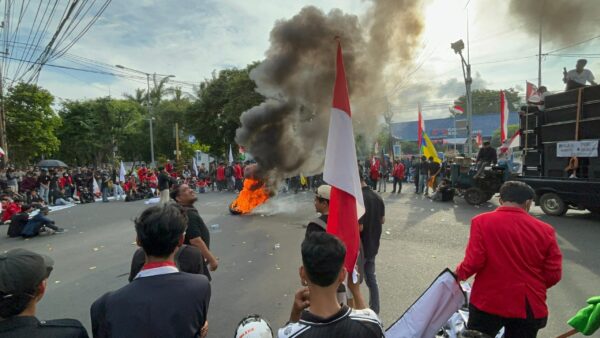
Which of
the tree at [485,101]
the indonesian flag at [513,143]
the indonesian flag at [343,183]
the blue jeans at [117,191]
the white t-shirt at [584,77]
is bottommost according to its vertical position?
the blue jeans at [117,191]

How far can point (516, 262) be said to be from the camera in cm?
239

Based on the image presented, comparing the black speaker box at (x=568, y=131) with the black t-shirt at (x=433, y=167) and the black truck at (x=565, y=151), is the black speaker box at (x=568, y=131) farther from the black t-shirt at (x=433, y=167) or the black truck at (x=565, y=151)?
the black t-shirt at (x=433, y=167)

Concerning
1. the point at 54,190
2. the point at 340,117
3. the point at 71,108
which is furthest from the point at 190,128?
the point at 340,117

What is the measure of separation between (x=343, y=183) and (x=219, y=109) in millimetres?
27513

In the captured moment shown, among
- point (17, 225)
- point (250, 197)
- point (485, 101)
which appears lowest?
point (17, 225)

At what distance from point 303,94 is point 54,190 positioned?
1289cm

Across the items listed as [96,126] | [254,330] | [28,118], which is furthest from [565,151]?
[96,126]

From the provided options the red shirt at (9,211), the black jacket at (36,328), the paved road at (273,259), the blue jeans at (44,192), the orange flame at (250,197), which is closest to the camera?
the black jacket at (36,328)

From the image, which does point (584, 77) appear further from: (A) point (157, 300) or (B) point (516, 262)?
(A) point (157, 300)

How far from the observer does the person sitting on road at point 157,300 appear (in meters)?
1.59

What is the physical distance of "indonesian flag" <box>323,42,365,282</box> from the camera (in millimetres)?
2635

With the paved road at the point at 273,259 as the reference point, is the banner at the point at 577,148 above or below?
above

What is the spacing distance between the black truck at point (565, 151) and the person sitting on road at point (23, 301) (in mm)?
10719

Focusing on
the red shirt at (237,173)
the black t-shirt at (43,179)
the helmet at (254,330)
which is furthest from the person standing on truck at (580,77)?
the black t-shirt at (43,179)
